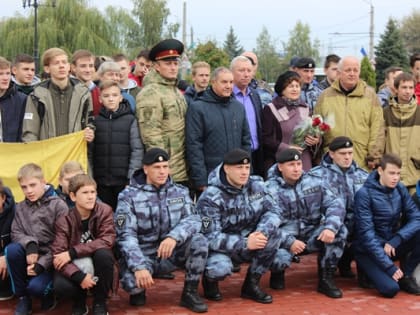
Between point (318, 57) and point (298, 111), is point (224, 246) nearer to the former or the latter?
point (298, 111)

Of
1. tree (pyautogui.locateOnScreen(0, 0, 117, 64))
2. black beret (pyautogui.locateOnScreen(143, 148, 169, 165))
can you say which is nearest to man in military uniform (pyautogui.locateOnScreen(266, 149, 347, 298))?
black beret (pyautogui.locateOnScreen(143, 148, 169, 165))

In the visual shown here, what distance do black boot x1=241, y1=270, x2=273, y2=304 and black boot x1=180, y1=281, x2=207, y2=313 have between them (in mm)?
526

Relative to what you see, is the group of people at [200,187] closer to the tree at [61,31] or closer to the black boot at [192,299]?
the black boot at [192,299]

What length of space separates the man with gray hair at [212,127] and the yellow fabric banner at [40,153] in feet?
3.76

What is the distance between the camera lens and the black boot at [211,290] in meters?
6.30

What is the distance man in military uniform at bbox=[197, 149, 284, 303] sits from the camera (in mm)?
6195

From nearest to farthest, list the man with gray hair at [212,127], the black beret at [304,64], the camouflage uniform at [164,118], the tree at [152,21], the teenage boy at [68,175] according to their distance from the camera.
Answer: the teenage boy at [68,175] < the camouflage uniform at [164,118] < the man with gray hair at [212,127] < the black beret at [304,64] < the tree at [152,21]

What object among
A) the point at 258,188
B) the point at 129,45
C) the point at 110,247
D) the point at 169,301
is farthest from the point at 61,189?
the point at 129,45

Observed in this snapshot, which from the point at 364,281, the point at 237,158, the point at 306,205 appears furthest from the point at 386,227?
the point at 237,158

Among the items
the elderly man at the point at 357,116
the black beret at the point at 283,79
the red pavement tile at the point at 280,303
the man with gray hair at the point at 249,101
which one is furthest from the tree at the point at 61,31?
the red pavement tile at the point at 280,303

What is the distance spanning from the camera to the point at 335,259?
659 centimetres

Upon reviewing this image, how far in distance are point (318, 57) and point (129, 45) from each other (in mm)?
41965

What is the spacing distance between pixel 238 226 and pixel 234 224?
2.1 inches

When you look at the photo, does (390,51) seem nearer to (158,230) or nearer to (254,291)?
(254,291)
